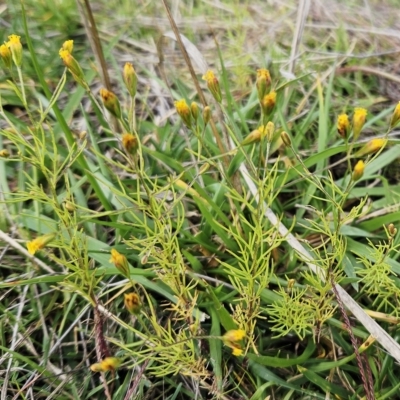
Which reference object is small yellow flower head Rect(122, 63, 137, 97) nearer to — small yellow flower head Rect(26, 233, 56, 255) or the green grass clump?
the green grass clump

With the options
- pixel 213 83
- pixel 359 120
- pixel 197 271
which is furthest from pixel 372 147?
pixel 197 271

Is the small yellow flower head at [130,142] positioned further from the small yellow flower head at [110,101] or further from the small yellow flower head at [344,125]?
the small yellow flower head at [344,125]

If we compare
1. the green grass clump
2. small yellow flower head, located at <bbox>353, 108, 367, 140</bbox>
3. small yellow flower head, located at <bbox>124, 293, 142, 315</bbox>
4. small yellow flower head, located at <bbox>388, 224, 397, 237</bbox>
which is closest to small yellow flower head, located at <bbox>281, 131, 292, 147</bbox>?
the green grass clump

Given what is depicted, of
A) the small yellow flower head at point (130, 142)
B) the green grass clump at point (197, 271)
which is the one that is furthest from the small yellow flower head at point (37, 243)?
the small yellow flower head at point (130, 142)

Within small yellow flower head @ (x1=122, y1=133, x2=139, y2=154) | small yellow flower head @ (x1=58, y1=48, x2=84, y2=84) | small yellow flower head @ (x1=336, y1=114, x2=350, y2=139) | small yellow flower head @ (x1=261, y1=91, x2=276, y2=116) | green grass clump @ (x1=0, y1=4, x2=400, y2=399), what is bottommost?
Answer: green grass clump @ (x1=0, y1=4, x2=400, y2=399)

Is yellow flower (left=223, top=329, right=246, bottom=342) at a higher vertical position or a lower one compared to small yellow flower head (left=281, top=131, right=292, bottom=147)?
lower

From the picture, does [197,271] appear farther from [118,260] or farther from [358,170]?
[358,170]

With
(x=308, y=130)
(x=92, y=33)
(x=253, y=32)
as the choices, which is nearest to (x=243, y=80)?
(x=308, y=130)

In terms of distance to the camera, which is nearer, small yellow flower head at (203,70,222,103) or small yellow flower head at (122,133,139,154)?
small yellow flower head at (122,133,139,154)

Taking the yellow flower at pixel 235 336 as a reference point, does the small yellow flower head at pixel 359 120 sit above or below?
above
